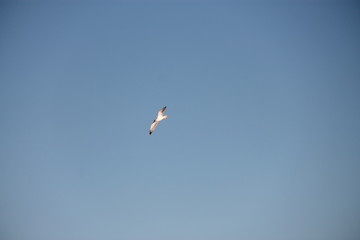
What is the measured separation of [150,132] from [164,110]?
10.5 feet

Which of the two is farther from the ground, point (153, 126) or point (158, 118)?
point (158, 118)

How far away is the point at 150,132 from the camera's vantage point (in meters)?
29.2

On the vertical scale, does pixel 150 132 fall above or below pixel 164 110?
below

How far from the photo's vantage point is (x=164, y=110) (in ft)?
97.0
